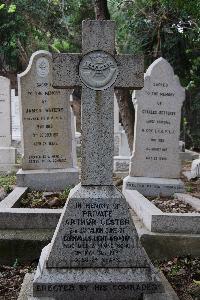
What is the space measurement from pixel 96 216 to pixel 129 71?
1242 mm

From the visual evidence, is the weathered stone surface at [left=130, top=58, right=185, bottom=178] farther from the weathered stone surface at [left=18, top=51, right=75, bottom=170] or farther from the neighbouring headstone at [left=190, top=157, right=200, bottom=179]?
the neighbouring headstone at [left=190, top=157, right=200, bottom=179]

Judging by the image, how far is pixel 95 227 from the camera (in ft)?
13.1

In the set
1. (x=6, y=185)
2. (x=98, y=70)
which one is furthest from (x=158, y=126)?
(x=98, y=70)

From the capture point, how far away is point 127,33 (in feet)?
57.0

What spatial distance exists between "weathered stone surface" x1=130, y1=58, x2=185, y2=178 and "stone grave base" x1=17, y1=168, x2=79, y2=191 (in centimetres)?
104

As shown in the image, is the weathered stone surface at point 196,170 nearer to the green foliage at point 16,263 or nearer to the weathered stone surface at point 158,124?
the weathered stone surface at point 158,124

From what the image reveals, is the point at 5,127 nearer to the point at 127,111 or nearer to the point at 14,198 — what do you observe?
the point at 127,111

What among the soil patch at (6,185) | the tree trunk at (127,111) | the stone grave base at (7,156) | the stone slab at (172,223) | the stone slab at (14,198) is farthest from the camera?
the stone grave base at (7,156)

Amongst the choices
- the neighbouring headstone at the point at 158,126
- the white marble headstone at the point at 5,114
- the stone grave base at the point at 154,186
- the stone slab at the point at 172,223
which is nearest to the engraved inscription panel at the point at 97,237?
the stone slab at the point at 172,223

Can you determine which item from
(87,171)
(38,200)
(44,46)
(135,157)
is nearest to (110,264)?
(87,171)

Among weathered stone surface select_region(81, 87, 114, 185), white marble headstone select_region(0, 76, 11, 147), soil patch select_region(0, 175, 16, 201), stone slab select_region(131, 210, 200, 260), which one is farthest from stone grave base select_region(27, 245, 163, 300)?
white marble headstone select_region(0, 76, 11, 147)

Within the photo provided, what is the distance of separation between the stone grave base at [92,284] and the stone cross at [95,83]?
2.45 ft

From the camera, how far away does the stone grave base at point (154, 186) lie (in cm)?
798

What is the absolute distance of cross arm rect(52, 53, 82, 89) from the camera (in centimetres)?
405
